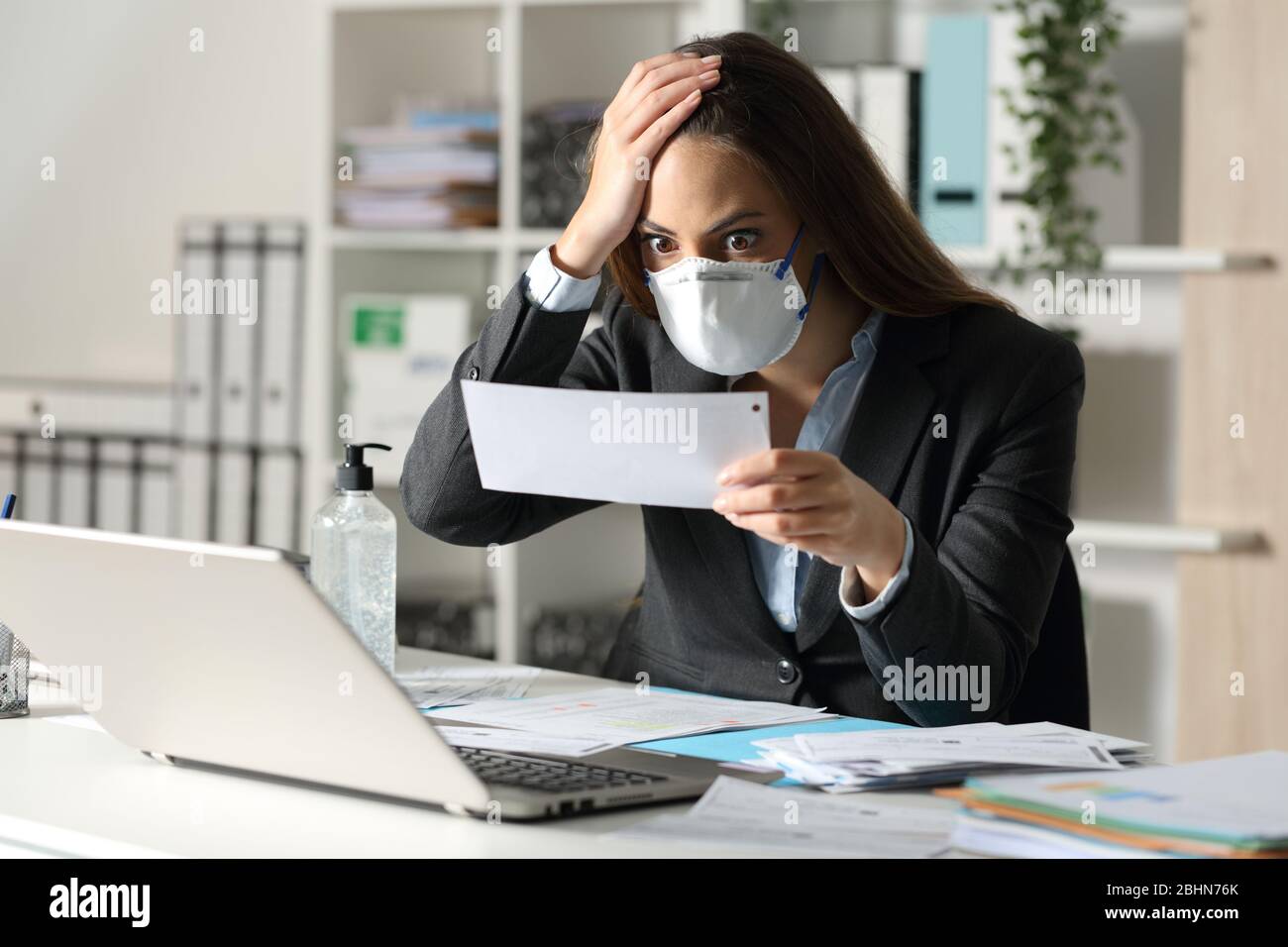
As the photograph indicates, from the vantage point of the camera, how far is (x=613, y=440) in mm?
1150

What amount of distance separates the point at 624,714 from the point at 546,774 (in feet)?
0.83

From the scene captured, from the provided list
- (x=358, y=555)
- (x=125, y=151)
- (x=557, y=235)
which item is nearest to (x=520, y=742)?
(x=358, y=555)

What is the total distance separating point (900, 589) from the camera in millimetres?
1195

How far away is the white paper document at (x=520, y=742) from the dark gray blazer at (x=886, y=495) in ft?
1.03

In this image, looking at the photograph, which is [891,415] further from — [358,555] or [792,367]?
[358,555]

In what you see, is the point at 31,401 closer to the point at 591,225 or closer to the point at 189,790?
the point at 591,225

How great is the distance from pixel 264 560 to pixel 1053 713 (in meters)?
0.86

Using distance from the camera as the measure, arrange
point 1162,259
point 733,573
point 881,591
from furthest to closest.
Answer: point 1162,259 → point 733,573 → point 881,591

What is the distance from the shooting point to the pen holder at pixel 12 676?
4.11ft

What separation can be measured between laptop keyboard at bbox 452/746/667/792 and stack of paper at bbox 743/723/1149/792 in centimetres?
11

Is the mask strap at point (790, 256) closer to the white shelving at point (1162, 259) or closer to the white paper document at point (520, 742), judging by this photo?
the white paper document at point (520, 742)

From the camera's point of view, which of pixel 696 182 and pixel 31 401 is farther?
pixel 31 401

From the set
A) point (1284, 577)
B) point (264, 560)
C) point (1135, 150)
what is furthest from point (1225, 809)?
point (1135, 150)

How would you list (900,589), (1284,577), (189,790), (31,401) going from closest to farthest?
1. (189,790)
2. (900,589)
3. (1284,577)
4. (31,401)
